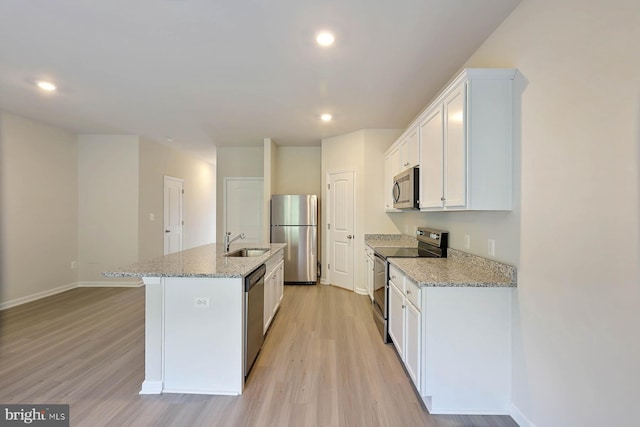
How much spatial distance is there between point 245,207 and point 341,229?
2262 mm

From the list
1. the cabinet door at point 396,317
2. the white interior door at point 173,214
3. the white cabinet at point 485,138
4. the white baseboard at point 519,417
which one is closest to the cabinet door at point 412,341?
the cabinet door at point 396,317

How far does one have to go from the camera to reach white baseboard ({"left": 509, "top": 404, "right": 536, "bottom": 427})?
1.68 metres

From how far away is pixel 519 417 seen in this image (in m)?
1.75

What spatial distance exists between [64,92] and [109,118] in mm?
887

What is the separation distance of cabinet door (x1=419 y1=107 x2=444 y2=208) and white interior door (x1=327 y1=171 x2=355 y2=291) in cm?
217

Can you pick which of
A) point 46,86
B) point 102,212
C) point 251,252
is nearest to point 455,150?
point 251,252

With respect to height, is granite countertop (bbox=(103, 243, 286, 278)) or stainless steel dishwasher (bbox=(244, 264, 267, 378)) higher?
granite countertop (bbox=(103, 243, 286, 278))

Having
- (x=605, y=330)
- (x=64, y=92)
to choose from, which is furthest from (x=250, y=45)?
(x=605, y=330)

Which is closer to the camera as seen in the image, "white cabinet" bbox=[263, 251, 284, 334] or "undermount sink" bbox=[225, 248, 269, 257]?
"white cabinet" bbox=[263, 251, 284, 334]

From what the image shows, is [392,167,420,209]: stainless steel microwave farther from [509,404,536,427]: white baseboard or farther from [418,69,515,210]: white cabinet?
[509,404,536,427]: white baseboard

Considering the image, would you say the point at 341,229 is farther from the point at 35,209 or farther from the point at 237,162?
the point at 35,209

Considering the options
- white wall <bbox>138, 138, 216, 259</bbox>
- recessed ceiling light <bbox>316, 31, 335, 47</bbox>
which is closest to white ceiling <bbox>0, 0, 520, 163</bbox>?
recessed ceiling light <bbox>316, 31, 335, 47</bbox>

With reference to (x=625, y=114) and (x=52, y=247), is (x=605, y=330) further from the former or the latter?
(x=52, y=247)

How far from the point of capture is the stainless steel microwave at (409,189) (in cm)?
271
